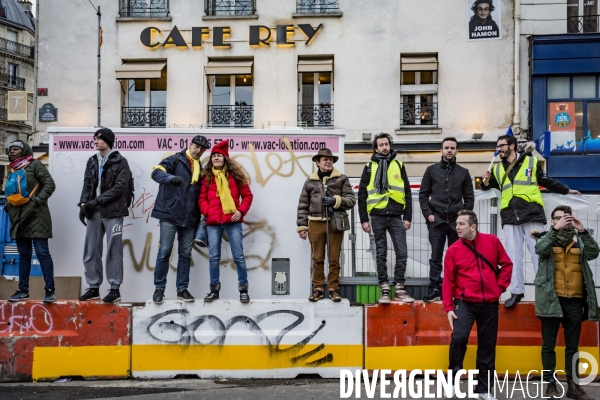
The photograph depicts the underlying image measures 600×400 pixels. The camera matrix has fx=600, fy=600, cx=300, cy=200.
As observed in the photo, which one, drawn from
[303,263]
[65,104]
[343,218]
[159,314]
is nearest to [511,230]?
[343,218]

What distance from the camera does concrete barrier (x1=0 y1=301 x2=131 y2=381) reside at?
6855 millimetres

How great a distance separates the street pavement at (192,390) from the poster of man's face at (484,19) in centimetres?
1318

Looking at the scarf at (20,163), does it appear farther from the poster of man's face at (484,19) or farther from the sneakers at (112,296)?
the poster of man's face at (484,19)

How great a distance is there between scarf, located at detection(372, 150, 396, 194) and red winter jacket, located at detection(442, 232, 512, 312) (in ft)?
4.10

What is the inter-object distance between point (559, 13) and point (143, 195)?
47.7ft

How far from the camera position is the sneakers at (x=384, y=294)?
6.85 metres

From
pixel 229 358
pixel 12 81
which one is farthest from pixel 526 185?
pixel 12 81

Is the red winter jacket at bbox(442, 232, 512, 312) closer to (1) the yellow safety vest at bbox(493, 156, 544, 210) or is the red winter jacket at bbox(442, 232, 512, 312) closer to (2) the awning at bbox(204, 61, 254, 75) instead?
(1) the yellow safety vest at bbox(493, 156, 544, 210)

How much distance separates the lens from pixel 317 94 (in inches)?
722

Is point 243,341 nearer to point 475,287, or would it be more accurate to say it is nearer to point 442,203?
point 475,287

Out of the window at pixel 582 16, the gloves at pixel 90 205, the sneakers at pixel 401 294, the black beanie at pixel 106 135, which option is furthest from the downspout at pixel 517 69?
the gloves at pixel 90 205

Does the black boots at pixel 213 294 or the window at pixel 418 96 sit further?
the window at pixel 418 96

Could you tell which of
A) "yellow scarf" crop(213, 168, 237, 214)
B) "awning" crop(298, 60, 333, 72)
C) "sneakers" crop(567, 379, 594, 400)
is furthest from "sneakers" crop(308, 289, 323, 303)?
"awning" crop(298, 60, 333, 72)

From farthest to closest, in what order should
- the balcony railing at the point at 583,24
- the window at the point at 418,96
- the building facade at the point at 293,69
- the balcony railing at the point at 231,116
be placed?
the balcony railing at the point at 231,116 → the window at the point at 418,96 → the building facade at the point at 293,69 → the balcony railing at the point at 583,24
